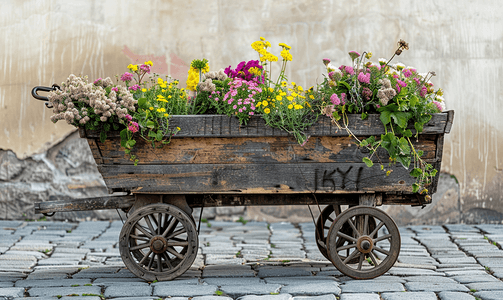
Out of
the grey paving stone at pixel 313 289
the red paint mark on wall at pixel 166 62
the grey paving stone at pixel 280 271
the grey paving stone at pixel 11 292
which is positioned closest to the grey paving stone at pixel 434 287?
the grey paving stone at pixel 313 289

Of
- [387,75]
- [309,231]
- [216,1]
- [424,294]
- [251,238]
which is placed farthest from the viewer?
[216,1]

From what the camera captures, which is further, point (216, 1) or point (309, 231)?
point (216, 1)

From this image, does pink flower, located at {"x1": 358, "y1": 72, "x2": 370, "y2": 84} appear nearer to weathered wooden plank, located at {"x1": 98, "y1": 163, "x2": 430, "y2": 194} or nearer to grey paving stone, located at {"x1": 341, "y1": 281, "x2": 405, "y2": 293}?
weathered wooden plank, located at {"x1": 98, "y1": 163, "x2": 430, "y2": 194}

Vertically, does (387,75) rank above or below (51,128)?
above

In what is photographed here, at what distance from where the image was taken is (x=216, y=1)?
6.14 meters

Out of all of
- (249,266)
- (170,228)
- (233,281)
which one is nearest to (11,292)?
(170,228)

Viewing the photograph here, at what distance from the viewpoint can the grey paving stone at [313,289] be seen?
10.3ft

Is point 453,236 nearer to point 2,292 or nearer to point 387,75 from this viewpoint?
point 387,75

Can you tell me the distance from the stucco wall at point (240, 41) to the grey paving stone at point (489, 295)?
10.2 ft

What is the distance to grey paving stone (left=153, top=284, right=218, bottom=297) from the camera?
315cm

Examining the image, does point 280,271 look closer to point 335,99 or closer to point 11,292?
point 335,99

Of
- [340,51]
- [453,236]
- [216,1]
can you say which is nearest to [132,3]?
[216,1]

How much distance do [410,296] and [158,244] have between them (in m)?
1.60

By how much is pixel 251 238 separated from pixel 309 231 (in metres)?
0.73
